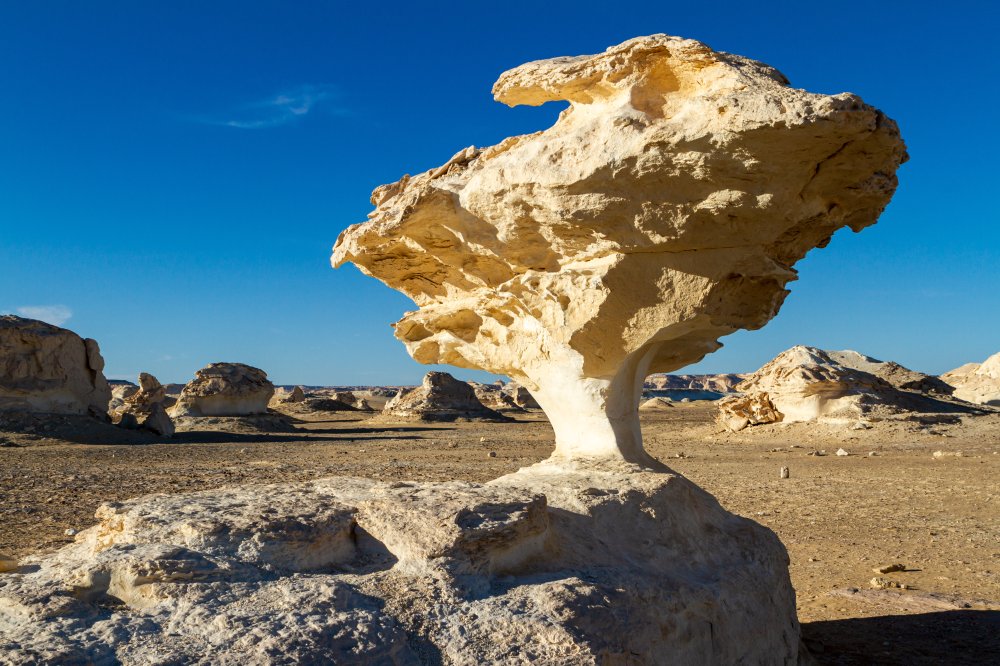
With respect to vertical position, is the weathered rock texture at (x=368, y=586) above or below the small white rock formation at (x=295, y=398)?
below

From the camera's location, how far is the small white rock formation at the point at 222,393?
2695cm

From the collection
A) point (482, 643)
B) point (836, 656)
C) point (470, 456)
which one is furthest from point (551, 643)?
point (470, 456)

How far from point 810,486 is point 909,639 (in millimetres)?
7270

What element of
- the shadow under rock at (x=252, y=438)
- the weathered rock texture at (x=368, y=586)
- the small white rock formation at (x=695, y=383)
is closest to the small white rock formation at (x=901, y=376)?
the shadow under rock at (x=252, y=438)

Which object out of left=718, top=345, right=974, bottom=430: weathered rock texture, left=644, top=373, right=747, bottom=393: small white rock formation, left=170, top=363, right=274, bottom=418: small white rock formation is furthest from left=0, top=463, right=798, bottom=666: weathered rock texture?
left=644, top=373, right=747, bottom=393: small white rock formation

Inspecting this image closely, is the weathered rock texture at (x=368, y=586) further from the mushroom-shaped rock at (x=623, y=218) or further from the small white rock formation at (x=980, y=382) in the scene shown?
the small white rock formation at (x=980, y=382)

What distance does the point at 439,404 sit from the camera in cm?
3209

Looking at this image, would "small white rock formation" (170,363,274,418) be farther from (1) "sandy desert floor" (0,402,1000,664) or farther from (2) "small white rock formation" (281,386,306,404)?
(2) "small white rock formation" (281,386,306,404)

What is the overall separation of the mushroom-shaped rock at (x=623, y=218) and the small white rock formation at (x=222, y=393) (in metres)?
22.3

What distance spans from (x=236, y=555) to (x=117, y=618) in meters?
0.48

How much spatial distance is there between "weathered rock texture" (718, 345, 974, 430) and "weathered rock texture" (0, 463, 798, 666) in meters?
19.6

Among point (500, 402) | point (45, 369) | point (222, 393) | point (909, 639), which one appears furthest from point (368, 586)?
point (500, 402)

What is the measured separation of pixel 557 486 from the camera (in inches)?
179

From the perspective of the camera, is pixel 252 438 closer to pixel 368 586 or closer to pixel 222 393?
pixel 222 393
